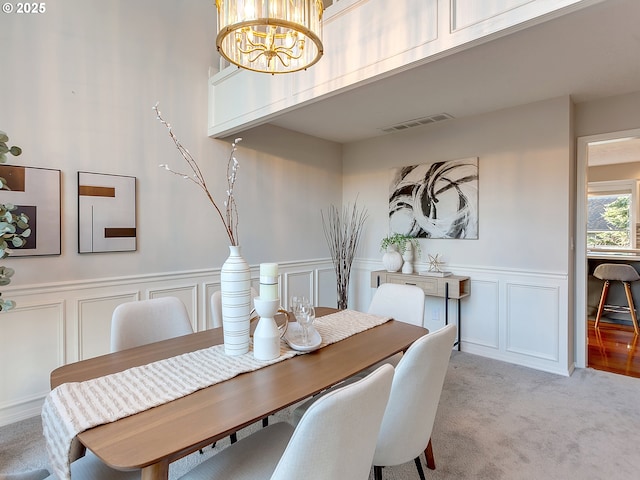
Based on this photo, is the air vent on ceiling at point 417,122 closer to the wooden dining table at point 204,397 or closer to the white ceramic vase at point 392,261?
the white ceramic vase at point 392,261

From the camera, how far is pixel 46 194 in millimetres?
2402

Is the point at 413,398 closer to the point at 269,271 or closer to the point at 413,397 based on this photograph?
the point at 413,397

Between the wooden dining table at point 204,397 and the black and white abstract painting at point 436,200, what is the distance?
2173 mm

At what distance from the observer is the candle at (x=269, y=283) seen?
1478mm

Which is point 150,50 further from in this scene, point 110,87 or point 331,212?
point 331,212

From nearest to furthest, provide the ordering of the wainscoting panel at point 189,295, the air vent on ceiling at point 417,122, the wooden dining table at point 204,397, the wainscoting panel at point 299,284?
the wooden dining table at point 204,397
the wainscoting panel at point 189,295
the air vent on ceiling at point 417,122
the wainscoting panel at point 299,284

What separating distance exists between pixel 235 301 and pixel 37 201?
72.4 inches

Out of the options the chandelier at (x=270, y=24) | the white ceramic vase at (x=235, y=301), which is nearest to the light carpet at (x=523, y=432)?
the white ceramic vase at (x=235, y=301)

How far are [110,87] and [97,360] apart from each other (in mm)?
2162

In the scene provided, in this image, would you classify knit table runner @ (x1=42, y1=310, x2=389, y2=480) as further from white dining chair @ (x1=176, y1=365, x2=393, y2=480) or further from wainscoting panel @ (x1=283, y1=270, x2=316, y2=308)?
wainscoting panel @ (x1=283, y1=270, x2=316, y2=308)

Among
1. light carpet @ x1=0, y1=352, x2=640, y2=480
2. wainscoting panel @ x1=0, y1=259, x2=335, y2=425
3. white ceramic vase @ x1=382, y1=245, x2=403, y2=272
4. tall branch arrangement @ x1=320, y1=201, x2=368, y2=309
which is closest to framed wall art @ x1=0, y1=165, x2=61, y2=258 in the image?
wainscoting panel @ x1=0, y1=259, x2=335, y2=425

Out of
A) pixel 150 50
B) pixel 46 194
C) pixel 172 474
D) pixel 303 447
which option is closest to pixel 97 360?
pixel 172 474

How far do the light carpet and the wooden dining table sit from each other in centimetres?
74

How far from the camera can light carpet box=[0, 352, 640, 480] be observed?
186 cm
